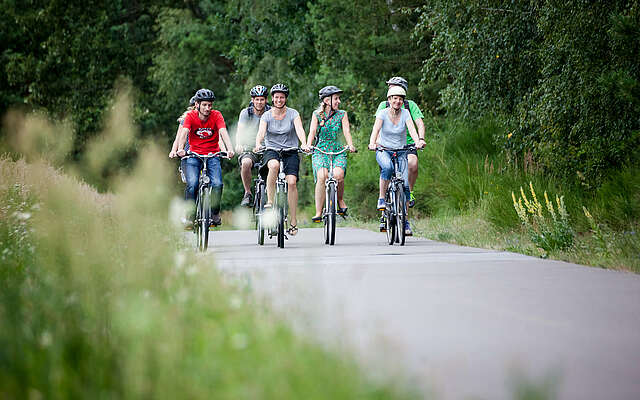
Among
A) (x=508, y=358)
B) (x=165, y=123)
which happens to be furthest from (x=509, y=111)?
(x=165, y=123)

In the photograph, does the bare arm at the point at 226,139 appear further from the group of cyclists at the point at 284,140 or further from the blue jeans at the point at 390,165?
the blue jeans at the point at 390,165

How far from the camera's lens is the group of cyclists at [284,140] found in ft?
39.1

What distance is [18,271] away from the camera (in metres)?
6.56

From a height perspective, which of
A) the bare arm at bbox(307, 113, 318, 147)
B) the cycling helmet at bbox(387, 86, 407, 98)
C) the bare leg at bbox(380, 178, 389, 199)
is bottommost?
the bare leg at bbox(380, 178, 389, 199)

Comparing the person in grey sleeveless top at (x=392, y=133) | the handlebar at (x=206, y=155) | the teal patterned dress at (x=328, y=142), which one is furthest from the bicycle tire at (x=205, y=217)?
the person in grey sleeveless top at (x=392, y=133)

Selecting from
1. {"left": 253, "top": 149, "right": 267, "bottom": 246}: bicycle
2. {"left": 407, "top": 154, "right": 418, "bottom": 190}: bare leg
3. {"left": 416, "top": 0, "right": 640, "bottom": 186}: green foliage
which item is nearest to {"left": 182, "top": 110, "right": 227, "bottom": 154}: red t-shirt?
Result: {"left": 253, "top": 149, "right": 267, "bottom": 246}: bicycle

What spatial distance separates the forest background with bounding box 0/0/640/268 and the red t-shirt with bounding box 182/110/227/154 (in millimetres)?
1004

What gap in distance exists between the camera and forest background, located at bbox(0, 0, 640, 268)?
40.1ft

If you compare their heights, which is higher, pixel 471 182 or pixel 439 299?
pixel 471 182

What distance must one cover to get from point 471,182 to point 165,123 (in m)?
31.7

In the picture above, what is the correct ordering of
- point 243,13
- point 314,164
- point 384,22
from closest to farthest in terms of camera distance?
point 314,164 < point 384,22 < point 243,13

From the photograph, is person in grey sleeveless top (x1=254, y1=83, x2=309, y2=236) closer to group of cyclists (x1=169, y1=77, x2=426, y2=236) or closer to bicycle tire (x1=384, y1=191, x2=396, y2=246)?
group of cyclists (x1=169, y1=77, x2=426, y2=236)

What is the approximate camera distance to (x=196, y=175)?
1191 cm

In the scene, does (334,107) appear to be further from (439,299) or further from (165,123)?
(165,123)
